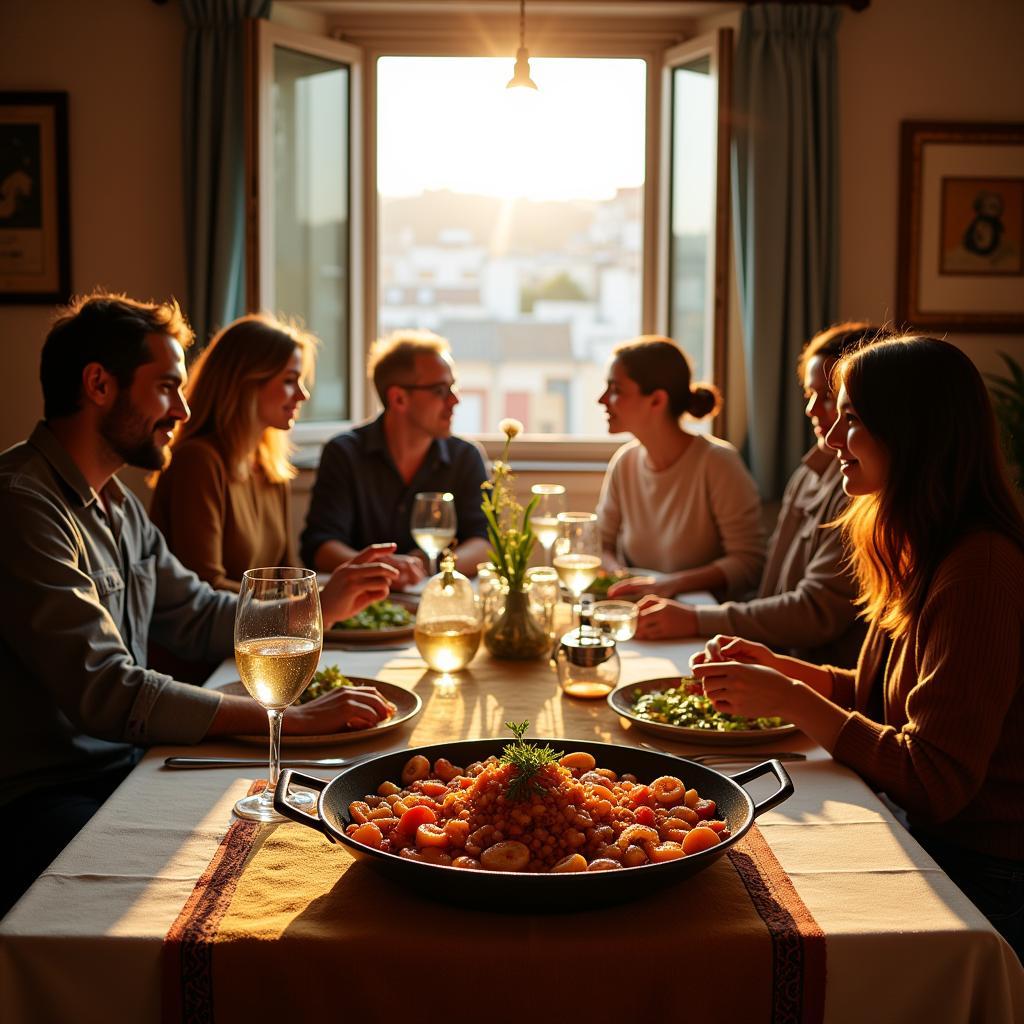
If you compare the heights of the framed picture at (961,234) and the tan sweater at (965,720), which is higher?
the framed picture at (961,234)

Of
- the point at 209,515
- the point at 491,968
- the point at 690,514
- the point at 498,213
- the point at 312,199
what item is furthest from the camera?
the point at 498,213

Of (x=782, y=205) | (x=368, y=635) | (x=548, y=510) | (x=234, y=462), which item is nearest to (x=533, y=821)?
(x=368, y=635)

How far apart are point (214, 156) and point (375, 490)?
1.71m

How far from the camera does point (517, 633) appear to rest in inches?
79.9

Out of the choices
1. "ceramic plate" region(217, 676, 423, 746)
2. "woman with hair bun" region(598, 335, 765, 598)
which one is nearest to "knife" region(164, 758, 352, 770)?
"ceramic plate" region(217, 676, 423, 746)

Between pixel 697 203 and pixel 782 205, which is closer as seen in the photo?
pixel 782 205

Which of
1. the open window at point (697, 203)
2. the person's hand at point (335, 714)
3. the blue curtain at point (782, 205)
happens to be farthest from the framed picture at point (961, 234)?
the person's hand at point (335, 714)

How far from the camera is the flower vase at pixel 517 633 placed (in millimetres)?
2027

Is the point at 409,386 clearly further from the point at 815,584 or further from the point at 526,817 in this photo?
the point at 526,817

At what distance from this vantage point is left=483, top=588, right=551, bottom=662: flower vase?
2.03 meters

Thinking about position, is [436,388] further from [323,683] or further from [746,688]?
[746,688]

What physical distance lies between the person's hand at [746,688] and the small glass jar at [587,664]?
233 mm

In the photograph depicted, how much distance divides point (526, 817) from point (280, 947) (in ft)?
0.77

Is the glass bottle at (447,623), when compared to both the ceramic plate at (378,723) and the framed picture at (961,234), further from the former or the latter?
the framed picture at (961,234)
